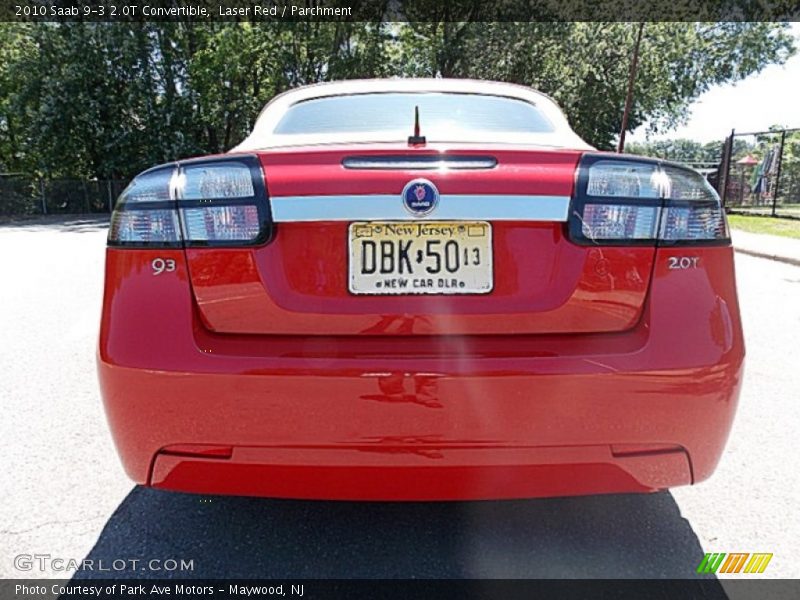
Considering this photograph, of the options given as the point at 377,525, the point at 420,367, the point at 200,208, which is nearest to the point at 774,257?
the point at 377,525

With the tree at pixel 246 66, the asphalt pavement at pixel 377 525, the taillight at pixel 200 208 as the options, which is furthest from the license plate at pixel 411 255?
the tree at pixel 246 66

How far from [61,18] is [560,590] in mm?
28307

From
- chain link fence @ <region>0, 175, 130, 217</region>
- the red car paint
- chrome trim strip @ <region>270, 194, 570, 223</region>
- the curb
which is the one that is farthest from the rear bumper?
chain link fence @ <region>0, 175, 130, 217</region>

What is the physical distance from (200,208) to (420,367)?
0.80 meters

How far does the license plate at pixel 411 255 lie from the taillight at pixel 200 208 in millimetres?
285

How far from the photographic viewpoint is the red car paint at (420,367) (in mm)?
1618

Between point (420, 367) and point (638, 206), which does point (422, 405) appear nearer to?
point (420, 367)

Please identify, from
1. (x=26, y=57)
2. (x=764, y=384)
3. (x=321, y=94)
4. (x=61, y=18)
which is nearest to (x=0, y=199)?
(x=26, y=57)

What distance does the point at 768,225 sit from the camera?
1498 centimetres

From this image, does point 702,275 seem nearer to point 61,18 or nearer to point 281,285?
point 281,285

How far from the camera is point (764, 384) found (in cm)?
380

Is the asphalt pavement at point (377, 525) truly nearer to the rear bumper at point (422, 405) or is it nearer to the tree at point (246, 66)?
the rear bumper at point (422, 405)

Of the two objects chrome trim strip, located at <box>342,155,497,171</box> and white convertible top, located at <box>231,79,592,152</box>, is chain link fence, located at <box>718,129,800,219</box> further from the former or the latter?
chrome trim strip, located at <box>342,155,497,171</box>

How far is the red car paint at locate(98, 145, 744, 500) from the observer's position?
1618 mm
